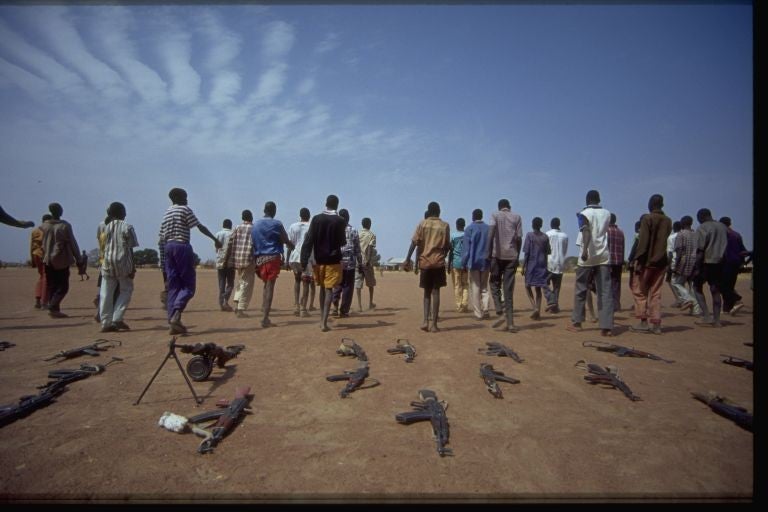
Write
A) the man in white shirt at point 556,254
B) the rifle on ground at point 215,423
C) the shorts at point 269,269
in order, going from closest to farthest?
the rifle on ground at point 215,423
the shorts at point 269,269
the man in white shirt at point 556,254

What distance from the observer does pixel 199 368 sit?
4.13m

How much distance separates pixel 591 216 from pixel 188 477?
7.05 m

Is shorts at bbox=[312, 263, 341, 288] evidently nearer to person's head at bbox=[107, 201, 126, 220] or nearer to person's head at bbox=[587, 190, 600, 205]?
person's head at bbox=[107, 201, 126, 220]

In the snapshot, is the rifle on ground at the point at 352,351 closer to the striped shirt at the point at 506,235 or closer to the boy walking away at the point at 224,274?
the striped shirt at the point at 506,235

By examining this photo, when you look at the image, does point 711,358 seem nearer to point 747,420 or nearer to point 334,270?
point 747,420

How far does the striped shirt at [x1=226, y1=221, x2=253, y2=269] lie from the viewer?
317 inches

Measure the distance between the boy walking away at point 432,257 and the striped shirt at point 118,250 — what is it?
5.24m

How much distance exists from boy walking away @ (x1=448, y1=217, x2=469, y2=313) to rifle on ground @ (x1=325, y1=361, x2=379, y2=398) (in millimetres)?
5257

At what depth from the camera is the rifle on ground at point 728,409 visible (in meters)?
3.08

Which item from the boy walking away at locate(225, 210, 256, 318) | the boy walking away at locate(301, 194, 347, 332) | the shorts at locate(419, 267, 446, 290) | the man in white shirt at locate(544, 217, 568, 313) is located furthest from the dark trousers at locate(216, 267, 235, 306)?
the man in white shirt at locate(544, 217, 568, 313)

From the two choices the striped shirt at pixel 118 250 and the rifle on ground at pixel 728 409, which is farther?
the striped shirt at pixel 118 250

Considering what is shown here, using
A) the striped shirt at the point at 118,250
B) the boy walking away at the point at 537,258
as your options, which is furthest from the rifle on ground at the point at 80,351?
the boy walking away at the point at 537,258

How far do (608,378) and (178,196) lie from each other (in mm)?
6938
